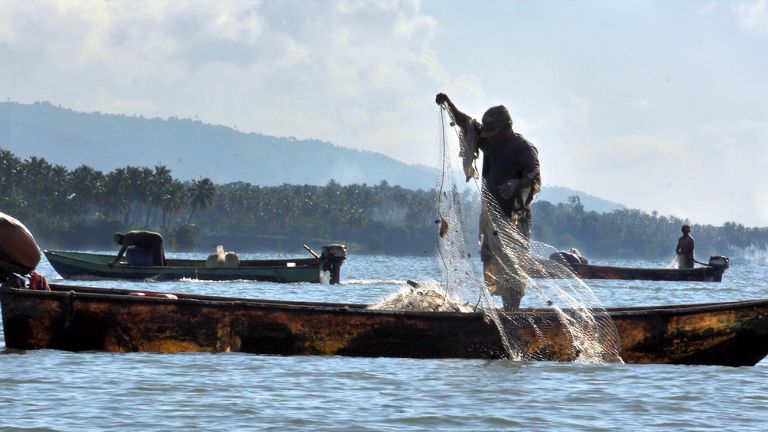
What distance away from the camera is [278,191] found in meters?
193

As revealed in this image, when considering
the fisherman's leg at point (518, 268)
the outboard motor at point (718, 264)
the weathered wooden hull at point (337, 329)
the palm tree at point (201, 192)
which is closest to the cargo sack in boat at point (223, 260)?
the outboard motor at point (718, 264)

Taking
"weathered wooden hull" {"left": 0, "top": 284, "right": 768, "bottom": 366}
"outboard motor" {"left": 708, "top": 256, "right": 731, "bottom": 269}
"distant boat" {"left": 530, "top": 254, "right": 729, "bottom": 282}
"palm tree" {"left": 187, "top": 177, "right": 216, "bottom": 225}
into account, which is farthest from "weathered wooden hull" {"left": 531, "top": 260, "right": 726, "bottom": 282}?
"palm tree" {"left": 187, "top": 177, "right": 216, "bottom": 225}

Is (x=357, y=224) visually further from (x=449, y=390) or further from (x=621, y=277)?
(x=449, y=390)

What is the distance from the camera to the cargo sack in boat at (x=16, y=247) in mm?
13000

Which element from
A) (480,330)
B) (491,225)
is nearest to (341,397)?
(480,330)

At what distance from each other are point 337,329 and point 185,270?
2346 cm

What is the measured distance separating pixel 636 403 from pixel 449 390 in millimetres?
1655

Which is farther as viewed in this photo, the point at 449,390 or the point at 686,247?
→ the point at 686,247

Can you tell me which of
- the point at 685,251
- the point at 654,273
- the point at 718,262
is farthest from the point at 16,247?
the point at 718,262

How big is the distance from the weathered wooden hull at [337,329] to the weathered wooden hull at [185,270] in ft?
74.4

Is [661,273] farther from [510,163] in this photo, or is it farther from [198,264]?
[510,163]

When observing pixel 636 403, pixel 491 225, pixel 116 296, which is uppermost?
pixel 491 225

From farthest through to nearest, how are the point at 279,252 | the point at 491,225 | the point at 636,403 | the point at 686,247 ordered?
the point at 279,252 → the point at 686,247 → the point at 491,225 → the point at 636,403

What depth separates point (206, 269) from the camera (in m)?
36.6
